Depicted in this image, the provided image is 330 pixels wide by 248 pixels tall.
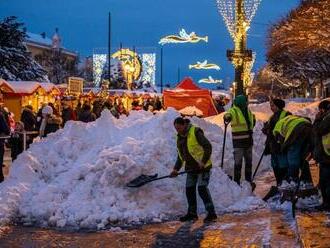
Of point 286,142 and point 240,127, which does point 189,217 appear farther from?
point 240,127

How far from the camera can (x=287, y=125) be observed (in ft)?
33.3

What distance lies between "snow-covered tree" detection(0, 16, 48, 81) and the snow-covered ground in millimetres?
35609

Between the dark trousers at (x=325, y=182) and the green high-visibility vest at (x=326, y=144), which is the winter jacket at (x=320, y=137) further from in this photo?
the dark trousers at (x=325, y=182)

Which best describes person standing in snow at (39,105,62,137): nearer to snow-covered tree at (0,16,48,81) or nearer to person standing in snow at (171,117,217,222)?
person standing in snow at (171,117,217,222)

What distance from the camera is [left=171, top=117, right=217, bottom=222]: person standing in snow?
31.1ft

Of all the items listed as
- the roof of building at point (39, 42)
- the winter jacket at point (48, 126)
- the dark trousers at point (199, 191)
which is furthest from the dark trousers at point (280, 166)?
the roof of building at point (39, 42)

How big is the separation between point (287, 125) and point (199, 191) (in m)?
1.72

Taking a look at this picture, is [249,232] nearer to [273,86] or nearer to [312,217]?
[312,217]

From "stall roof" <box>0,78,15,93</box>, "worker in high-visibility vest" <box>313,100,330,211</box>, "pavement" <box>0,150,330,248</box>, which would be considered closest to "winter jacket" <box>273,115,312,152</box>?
"worker in high-visibility vest" <box>313,100,330,211</box>

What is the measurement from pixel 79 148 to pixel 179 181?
2602 mm

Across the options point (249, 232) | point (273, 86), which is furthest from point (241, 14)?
point (273, 86)

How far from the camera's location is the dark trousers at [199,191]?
9.65 metres

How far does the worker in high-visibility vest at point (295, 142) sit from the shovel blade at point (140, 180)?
209 cm

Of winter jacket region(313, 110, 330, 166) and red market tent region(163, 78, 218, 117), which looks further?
red market tent region(163, 78, 218, 117)
